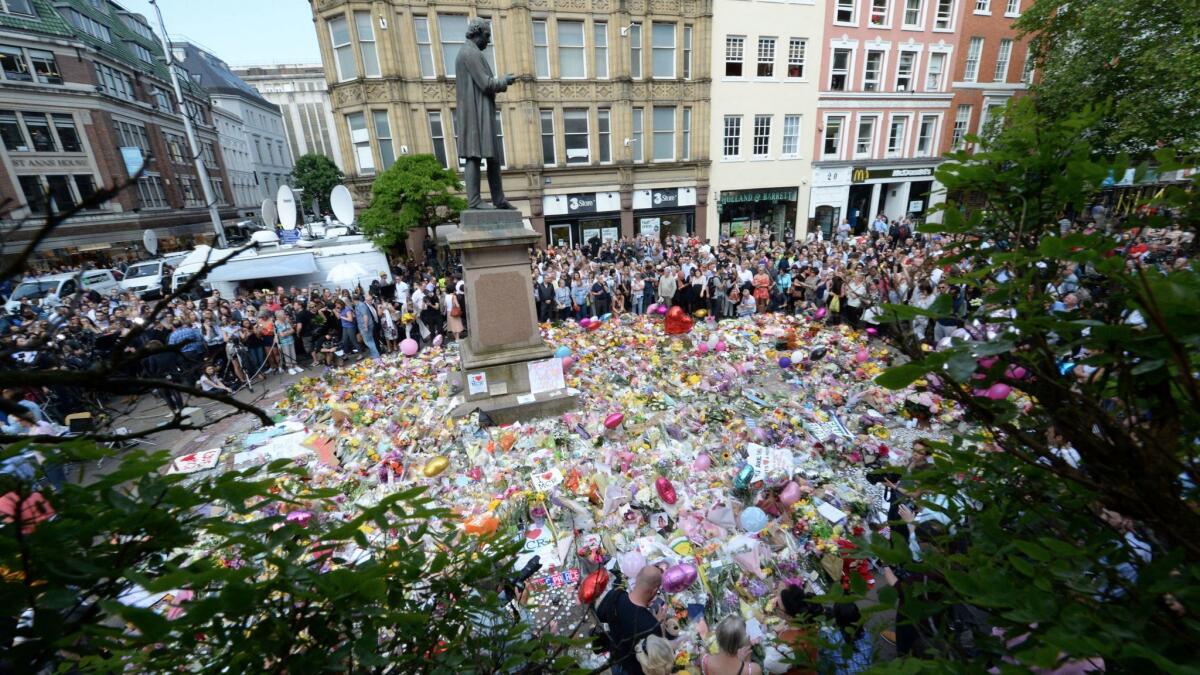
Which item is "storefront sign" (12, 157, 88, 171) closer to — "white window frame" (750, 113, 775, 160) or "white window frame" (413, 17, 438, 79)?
"white window frame" (413, 17, 438, 79)

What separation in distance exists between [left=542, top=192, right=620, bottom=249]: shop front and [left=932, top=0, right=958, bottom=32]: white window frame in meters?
18.7

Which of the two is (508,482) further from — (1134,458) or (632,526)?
(1134,458)

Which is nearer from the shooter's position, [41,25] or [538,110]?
[538,110]

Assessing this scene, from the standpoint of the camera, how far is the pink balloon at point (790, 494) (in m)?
5.34

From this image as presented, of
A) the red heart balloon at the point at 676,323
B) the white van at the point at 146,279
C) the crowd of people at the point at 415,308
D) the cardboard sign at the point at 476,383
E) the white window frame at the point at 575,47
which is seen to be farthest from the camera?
the white window frame at the point at 575,47

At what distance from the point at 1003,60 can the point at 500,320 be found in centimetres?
3334

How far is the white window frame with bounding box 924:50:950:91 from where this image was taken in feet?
82.1

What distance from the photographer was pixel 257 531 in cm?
148

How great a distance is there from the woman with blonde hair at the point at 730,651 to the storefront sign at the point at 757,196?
2361cm

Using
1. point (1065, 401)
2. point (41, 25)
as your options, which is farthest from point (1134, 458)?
point (41, 25)

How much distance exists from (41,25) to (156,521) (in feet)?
149

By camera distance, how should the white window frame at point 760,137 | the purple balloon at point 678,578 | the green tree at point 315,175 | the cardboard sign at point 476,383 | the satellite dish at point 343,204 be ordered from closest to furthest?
the purple balloon at point 678,578 < the cardboard sign at point 476,383 < the satellite dish at point 343,204 < the white window frame at point 760,137 < the green tree at point 315,175

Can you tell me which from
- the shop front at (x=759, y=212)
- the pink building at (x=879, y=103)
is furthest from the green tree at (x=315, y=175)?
the pink building at (x=879, y=103)

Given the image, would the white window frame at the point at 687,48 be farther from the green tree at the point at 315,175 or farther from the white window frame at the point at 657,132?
the green tree at the point at 315,175
